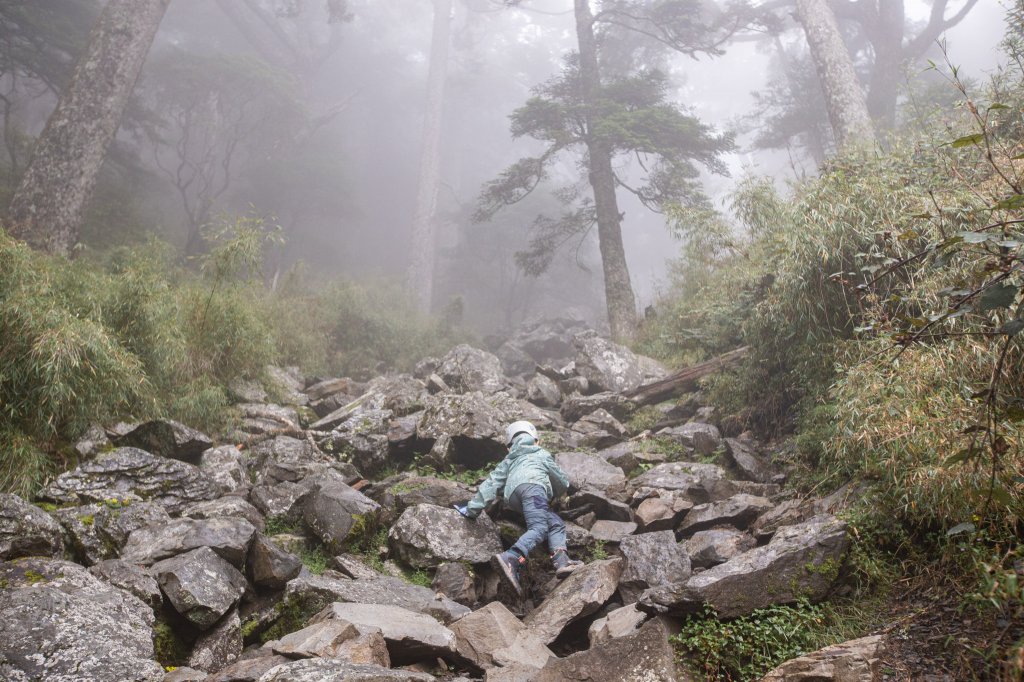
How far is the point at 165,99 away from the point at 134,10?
39.2ft

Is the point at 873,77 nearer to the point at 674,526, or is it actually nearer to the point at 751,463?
the point at 751,463

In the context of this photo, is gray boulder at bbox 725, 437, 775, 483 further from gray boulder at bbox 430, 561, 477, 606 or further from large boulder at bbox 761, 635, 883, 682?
large boulder at bbox 761, 635, 883, 682

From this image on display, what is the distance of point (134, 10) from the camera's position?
39.9 ft

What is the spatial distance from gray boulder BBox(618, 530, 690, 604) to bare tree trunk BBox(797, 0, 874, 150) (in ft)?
31.1

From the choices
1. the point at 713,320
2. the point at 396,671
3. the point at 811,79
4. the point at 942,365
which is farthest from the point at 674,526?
the point at 811,79

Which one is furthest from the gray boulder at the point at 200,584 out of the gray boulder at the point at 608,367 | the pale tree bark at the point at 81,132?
the pale tree bark at the point at 81,132

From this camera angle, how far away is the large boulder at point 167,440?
6.18 meters

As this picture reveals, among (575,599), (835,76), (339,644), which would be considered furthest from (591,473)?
(835,76)

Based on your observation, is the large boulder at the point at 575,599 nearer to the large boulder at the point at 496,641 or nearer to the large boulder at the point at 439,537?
the large boulder at the point at 496,641

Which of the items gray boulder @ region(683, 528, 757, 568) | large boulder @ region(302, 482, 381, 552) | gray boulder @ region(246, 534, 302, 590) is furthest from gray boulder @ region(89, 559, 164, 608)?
gray boulder @ region(683, 528, 757, 568)

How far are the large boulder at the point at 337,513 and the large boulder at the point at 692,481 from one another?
2808 mm

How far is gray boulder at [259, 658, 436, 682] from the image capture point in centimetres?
288

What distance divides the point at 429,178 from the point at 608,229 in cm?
1357

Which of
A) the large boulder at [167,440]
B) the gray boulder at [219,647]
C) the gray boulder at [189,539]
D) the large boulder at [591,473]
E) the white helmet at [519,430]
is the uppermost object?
the large boulder at [167,440]
